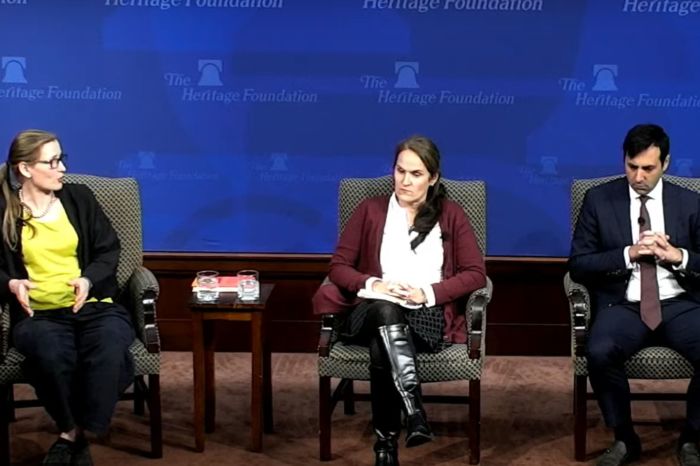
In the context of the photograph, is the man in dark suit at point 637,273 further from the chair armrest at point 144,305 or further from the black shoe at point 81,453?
the black shoe at point 81,453

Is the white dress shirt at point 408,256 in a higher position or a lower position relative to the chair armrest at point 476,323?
higher

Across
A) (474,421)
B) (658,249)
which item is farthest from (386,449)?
(658,249)

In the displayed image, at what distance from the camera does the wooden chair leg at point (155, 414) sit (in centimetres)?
431

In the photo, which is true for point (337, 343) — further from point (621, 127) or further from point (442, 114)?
point (621, 127)

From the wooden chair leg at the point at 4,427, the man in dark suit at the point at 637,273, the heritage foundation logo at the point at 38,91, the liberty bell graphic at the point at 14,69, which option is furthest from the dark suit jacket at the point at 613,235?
the liberty bell graphic at the point at 14,69

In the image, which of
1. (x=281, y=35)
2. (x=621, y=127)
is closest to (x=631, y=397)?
(x=621, y=127)

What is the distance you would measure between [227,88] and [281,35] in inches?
14.6

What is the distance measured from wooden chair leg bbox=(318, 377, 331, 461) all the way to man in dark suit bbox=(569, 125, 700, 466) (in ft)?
3.29

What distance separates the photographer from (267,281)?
567cm

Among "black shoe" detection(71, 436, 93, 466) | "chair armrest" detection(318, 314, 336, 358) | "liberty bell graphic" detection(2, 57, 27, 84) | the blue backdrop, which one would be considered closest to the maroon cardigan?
"chair armrest" detection(318, 314, 336, 358)

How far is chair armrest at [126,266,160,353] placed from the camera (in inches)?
169

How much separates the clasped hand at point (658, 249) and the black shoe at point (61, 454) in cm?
226

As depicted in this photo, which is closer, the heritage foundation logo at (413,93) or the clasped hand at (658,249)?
the clasped hand at (658,249)

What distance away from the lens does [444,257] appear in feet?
14.8
